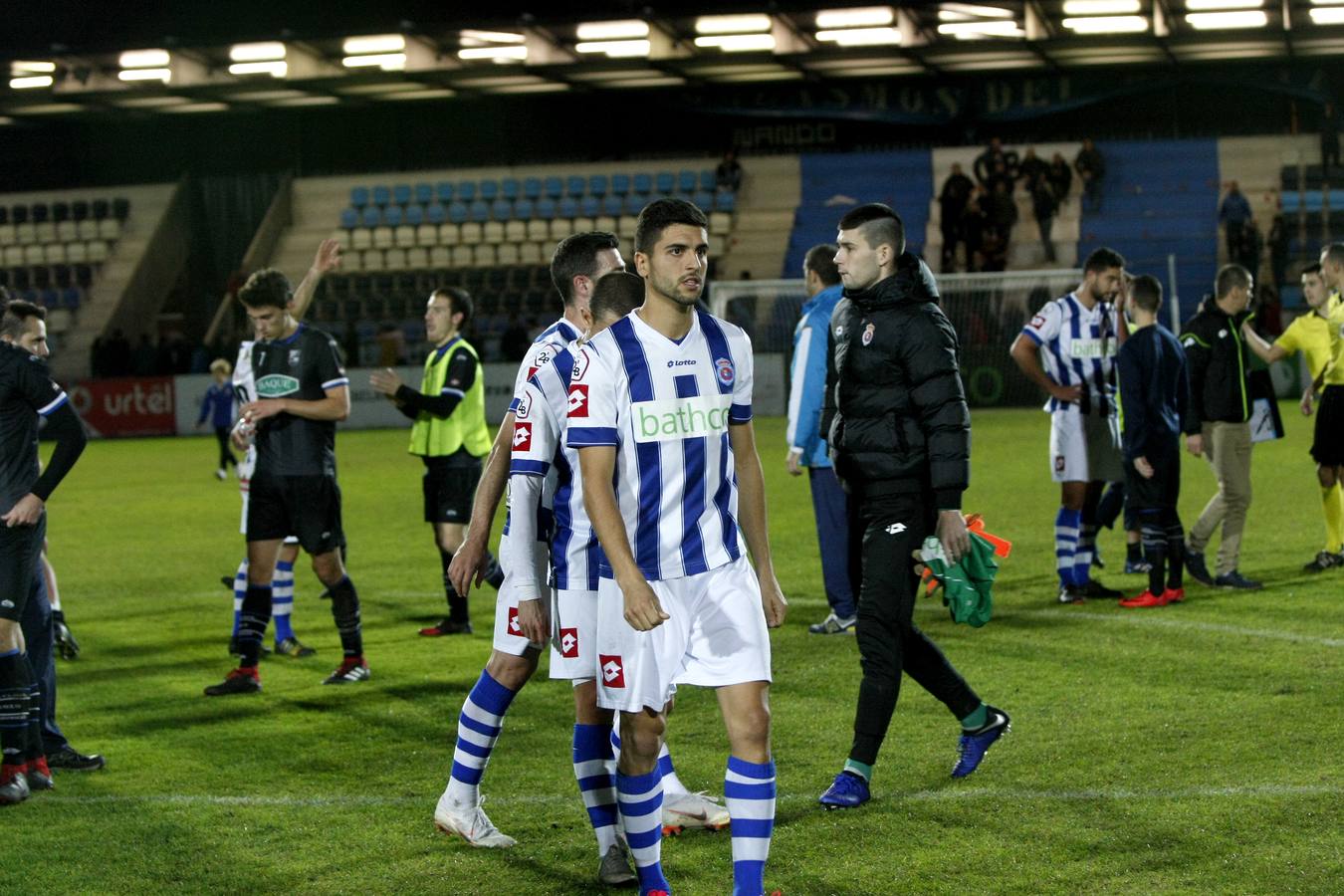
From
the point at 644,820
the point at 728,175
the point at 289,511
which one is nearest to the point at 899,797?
the point at 644,820

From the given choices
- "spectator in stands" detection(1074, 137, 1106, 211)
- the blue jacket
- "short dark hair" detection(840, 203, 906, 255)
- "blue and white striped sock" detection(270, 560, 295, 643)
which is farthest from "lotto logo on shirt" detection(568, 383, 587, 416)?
"spectator in stands" detection(1074, 137, 1106, 211)

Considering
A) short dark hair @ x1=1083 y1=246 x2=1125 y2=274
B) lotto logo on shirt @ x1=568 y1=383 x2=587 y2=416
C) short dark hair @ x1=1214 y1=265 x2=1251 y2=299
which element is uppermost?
short dark hair @ x1=1083 y1=246 x2=1125 y2=274

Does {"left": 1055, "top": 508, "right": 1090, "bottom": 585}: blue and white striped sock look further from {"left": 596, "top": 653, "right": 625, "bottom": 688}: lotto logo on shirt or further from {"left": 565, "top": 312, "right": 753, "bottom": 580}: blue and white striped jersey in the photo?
{"left": 596, "top": 653, "right": 625, "bottom": 688}: lotto logo on shirt

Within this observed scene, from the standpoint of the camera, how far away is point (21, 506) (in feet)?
19.7

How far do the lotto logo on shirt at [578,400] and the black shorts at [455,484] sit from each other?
17.2 feet

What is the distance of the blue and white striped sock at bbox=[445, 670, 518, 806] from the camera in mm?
5301

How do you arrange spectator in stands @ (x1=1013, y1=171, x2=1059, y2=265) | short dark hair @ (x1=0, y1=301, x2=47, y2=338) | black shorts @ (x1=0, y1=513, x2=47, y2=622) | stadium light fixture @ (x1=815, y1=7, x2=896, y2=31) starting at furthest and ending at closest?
1. stadium light fixture @ (x1=815, y1=7, x2=896, y2=31)
2. spectator in stands @ (x1=1013, y1=171, x2=1059, y2=265)
3. short dark hair @ (x1=0, y1=301, x2=47, y2=338)
4. black shorts @ (x1=0, y1=513, x2=47, y2=622)

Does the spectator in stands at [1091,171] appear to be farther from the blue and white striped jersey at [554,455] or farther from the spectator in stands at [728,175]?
the blue and white striped jersey at [554,455]

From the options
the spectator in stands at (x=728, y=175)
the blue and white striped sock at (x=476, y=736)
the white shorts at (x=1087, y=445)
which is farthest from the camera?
the spectator in stands at (x=728, y=175)

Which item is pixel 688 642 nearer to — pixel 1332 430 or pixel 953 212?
pixel 1332 430

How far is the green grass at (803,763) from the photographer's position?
4902mm

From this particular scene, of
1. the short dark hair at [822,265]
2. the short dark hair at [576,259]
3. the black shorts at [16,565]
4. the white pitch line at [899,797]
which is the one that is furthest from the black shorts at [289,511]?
the short dark hair at [822,265]

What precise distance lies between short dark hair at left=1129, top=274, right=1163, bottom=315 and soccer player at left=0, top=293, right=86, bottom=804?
615cm

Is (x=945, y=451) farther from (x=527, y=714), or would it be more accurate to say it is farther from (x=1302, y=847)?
(x=527, y=714)
